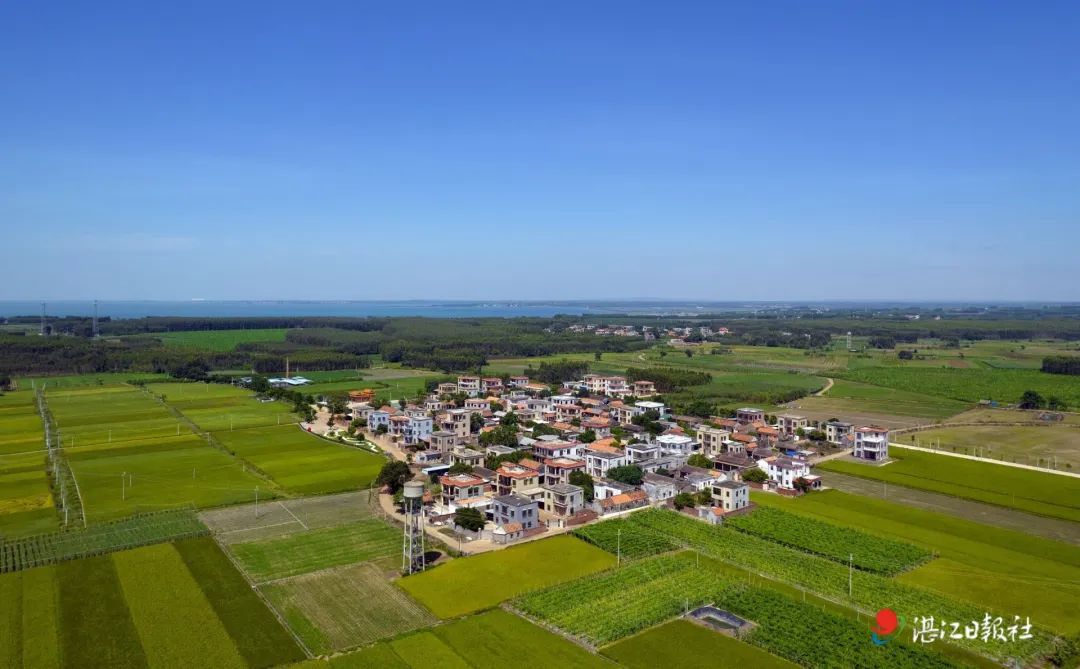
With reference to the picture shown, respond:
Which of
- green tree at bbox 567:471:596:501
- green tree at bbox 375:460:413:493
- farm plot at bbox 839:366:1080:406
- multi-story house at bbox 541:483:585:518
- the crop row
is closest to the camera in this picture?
the crop row

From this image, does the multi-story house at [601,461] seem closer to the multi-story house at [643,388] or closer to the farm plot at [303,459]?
the farm plot at [303,459]

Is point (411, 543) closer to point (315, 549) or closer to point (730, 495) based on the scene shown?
point (315, 549)

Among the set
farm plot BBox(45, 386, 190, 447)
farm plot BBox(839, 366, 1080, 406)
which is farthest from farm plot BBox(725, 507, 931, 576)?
farm plot BBox(839, 366, 1080, 406)

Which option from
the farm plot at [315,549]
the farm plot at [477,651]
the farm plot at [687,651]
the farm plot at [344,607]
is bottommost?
the farm plot at [687,651]

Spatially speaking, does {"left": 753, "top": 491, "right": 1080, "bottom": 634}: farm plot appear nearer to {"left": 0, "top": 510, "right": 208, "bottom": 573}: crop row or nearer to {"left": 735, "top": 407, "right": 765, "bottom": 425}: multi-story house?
{"left": 735, "top": 407, "right": 765, "bottom": 425}: multi-story house

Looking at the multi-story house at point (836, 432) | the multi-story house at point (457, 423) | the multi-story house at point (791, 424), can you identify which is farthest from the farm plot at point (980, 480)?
the multi-story house at point (457, 423)
